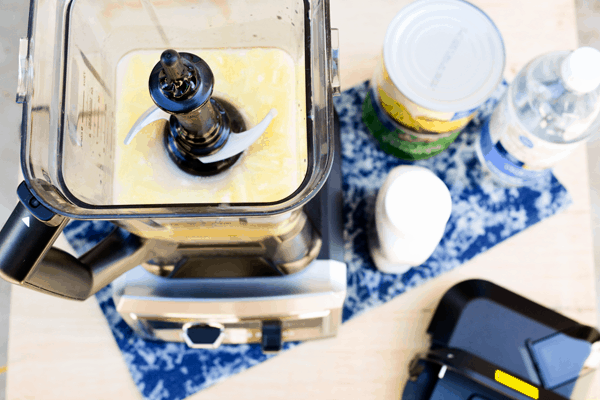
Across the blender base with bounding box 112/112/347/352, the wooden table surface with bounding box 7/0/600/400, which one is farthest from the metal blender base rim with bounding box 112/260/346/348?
the wooden table surface with bounding box 7/0/600/400

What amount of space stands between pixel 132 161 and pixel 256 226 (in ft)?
0.35

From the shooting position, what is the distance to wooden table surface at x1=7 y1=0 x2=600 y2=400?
56cm

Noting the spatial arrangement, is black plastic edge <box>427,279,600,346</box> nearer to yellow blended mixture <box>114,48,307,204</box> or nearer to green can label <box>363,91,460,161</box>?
green can label <box>363,91,460,161</box>

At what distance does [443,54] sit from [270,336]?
341mm

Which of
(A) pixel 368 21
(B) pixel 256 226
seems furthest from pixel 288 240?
(A) pixel 368 21

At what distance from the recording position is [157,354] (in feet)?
1.84

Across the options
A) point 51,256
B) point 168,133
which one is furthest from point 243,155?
point 51,256

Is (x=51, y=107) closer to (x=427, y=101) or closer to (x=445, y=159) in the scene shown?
(x=427, y=101)

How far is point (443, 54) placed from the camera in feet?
1.48

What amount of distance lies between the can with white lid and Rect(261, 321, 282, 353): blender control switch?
0.86 ft

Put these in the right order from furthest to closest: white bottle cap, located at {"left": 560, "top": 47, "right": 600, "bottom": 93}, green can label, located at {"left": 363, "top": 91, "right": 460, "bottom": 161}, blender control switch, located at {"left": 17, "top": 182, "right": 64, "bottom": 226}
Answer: green can label, located at {"left": 363, "top": 91, "right": 460, "bottom": 161}, white bottle cap, located at {"left": 560, "top": 47, "right": 600, "bottom": 93}, blender control switch, located at {"left": 17, "top": 182, "right": 64, "bottom": 226}

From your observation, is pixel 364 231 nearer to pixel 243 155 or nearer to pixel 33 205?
pixel 243 155

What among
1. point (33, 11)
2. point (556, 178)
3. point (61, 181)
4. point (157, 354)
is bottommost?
point (157, 354)

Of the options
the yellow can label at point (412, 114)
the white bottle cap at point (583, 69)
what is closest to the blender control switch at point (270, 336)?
the yellow can label at point (412, 114)
